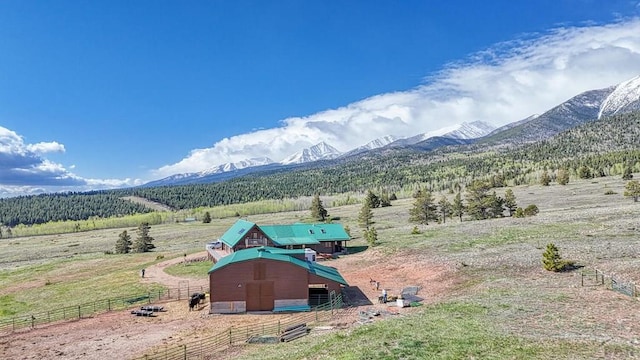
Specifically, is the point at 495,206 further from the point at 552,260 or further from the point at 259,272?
the point at 259,272

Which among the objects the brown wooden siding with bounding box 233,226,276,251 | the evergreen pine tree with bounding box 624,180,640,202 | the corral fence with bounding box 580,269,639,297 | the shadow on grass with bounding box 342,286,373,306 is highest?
the evergreen pine tree with bounding box 624,180,640,202

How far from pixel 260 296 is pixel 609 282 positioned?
99.5 feet

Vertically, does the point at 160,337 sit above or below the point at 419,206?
below

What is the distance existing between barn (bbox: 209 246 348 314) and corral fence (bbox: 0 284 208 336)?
34.2ft

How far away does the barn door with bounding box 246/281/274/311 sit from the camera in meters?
40.7

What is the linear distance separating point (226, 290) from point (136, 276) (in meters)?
28.6

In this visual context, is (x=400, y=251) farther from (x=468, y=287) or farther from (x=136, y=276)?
(x=136, y=276)

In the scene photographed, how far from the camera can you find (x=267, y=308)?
40719 millimetres

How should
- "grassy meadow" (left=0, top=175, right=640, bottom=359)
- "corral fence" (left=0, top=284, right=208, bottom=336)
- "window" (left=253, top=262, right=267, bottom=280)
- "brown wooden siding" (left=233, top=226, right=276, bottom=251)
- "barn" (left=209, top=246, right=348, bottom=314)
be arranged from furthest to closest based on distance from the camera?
"brown wooden siding" (left=233, top=226, right=276, bottom=251), "corral fence" (left=0, top=284, right=208, bottom=336), "window" (left=253, top=262, right=267, bottom=280), "barn" (left=209, top=246, right=348, bottom=314), "grassy meadow" (left=0, top=175, right=640, bottom=359)

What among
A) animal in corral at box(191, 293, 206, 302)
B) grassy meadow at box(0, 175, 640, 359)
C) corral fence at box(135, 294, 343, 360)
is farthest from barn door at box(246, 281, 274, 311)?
grassy meadow at box(0, 175, 640, 359)

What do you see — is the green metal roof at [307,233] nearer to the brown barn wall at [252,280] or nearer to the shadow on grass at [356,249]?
the shadow on grass at [356,249]

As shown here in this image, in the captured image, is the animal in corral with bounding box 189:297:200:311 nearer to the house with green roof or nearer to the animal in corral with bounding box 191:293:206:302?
the animal in corral with bounding box 191:293:206:302

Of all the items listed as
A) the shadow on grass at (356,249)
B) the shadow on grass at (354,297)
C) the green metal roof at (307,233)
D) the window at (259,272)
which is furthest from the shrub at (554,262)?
the green metal roof at (307,233)

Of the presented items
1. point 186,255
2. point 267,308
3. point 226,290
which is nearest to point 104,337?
point 226,290
